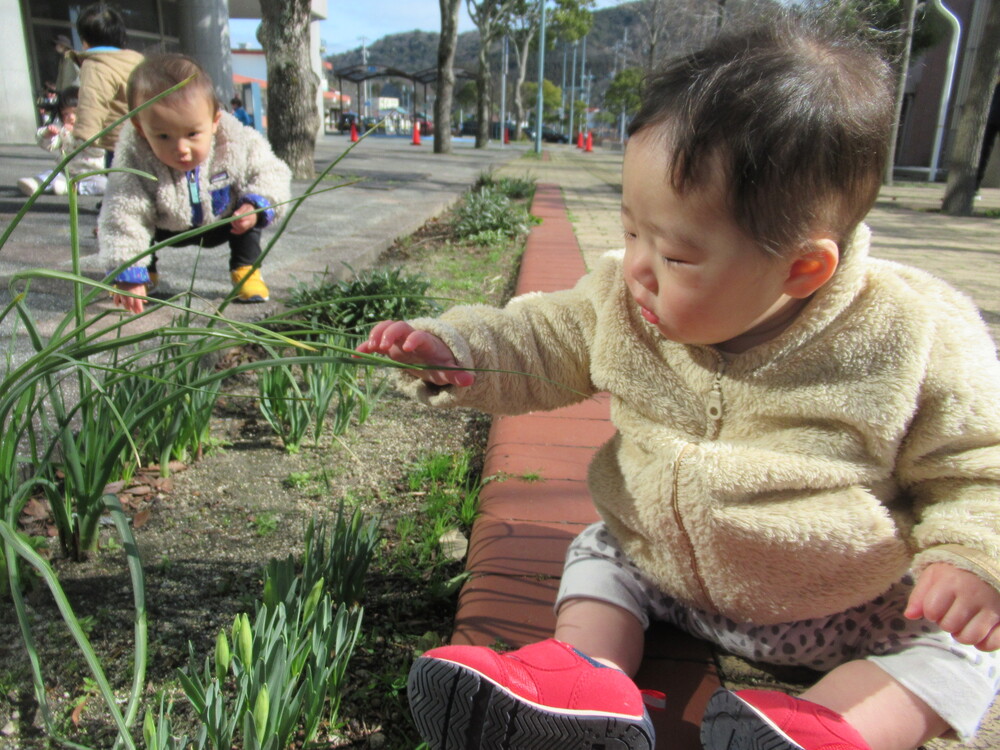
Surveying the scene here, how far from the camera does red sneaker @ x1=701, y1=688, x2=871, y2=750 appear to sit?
41.3 inches

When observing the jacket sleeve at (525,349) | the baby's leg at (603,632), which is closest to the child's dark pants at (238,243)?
the jacket sleeve at (525,349)

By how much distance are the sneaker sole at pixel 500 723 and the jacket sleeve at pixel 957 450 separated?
1.67 feet

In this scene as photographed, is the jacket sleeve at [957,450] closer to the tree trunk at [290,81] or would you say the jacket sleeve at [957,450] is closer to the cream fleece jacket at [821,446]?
the cream fleece jacket at [821,446]

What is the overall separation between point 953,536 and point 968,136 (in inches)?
408

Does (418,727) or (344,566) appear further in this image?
(344,566)

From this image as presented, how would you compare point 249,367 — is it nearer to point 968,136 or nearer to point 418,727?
point 418,727

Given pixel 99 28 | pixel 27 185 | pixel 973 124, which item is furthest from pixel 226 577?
pixel 973 124

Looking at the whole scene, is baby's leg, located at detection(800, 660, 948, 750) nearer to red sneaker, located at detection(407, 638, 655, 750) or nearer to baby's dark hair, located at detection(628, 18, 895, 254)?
red sneaker, located at detection(407, 638, 655, 750)

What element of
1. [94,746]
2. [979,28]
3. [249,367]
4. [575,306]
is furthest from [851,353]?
[979,28]

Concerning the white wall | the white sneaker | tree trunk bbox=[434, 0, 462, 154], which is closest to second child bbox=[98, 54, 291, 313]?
the white sneaker

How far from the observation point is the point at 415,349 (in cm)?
134

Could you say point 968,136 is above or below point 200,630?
above

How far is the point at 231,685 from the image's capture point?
123 centimetres

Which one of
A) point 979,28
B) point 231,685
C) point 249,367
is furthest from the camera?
point 979,28
